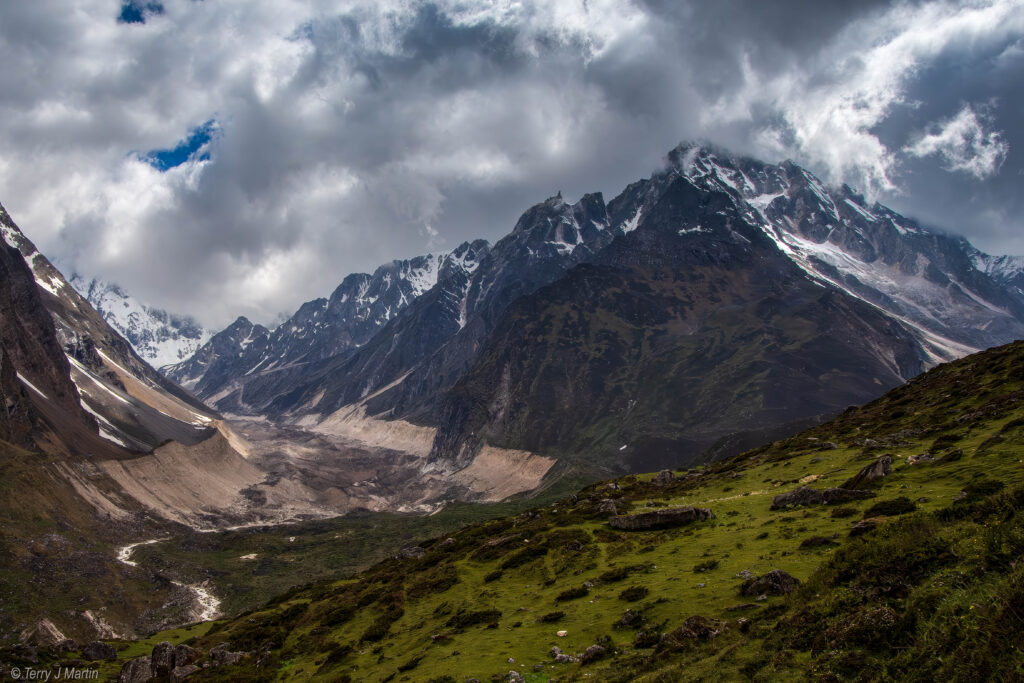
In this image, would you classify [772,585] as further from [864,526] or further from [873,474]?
[873,474]

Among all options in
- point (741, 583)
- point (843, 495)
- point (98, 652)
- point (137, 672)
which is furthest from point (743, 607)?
point (98, 652)

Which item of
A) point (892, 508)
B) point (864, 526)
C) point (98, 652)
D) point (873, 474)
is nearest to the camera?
point (864, 526)

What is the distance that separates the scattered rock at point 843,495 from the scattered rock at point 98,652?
5778 cm

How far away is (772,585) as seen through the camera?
22641 millimetres

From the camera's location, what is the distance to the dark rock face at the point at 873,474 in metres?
34.0

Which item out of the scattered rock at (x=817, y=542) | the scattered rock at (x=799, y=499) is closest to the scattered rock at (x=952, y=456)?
the scattered rock at (x=799, y=499)

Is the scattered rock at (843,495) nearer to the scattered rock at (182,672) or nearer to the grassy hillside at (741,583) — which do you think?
the grassy hillside at (741,583)

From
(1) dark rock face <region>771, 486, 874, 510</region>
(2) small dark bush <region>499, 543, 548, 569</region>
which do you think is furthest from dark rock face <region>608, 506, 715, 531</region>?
(2) small dark bush <region>499, 543, 548, 569</region>

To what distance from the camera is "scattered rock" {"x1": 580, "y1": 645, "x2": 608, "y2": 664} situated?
2225cm

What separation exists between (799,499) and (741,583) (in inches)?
508

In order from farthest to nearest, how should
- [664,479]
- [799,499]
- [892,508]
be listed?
[664,479], [799,499], [892,508]

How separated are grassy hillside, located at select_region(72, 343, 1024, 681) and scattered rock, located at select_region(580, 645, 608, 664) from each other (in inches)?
4.8

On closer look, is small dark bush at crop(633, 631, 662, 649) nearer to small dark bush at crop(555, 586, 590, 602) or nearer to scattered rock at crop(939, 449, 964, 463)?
small dark bush at crop(555, 586, 590, 602)

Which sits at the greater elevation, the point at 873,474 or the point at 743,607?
the point at 873,474
